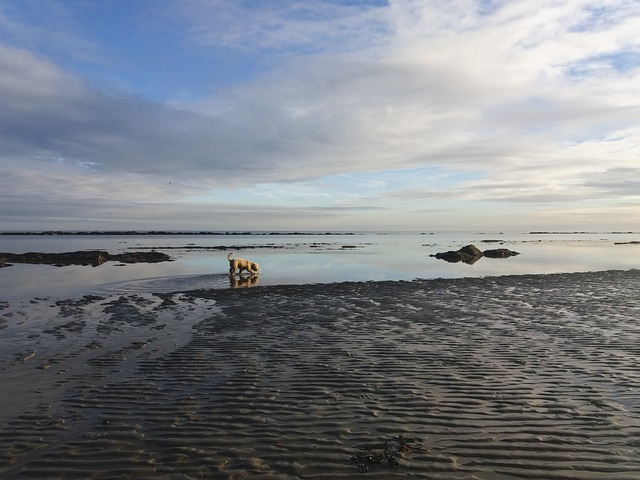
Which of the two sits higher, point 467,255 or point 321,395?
point 467,255

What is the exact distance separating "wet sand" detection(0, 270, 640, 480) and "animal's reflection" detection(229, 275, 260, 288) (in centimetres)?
832

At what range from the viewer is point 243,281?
2553 cm

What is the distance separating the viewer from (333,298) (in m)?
19.2

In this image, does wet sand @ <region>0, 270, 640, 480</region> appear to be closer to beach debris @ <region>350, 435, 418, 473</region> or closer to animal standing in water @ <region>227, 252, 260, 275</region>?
beach debris @ <region>350, 435, 418, 473</region>

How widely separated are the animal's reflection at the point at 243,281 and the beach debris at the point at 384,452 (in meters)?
18.1

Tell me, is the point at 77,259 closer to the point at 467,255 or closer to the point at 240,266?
the point at 240,266

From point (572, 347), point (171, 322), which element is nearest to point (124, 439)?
point (171, 322)

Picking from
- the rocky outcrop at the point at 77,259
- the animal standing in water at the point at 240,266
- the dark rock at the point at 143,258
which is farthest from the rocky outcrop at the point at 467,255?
the rocky outcrop at the point at 77,259

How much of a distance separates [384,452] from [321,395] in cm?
219

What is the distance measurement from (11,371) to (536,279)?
82.4 feet

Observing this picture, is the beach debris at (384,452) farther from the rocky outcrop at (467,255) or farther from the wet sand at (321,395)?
the rocky outcrop at (467,255)

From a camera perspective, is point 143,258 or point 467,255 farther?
point 467,255

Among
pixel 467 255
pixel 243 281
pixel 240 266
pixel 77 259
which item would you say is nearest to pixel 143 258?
pixel 77 259

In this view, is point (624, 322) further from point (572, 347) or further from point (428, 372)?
point (428, 372)
